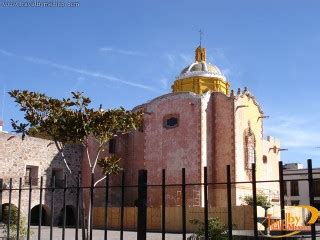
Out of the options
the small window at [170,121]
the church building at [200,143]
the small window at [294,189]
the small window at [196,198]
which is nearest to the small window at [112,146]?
the church building at [200,143]

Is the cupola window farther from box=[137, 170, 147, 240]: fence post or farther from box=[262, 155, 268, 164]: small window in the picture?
box=[137, 170, 147, 240]: fence post

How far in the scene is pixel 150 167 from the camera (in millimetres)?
28562

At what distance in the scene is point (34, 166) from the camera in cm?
2669

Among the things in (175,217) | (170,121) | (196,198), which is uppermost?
(170,121)

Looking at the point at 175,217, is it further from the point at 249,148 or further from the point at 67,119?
the point at 67,119

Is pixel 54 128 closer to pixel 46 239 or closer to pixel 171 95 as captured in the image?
pixel 46 239

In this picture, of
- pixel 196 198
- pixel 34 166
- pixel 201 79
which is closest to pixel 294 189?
pixel 201 79

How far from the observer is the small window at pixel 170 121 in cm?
2791

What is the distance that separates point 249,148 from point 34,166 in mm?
13540

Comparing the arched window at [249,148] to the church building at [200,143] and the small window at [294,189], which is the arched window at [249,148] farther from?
the small window at [294,189]

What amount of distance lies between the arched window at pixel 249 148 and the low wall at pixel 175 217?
610 centimetres

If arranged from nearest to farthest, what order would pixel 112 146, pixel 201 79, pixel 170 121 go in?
pixel 170 121
pixel 112 146
pixel 201 79

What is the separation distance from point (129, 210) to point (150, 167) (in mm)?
4720

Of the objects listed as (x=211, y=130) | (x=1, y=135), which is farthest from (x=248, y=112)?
(x=1, y=135)
